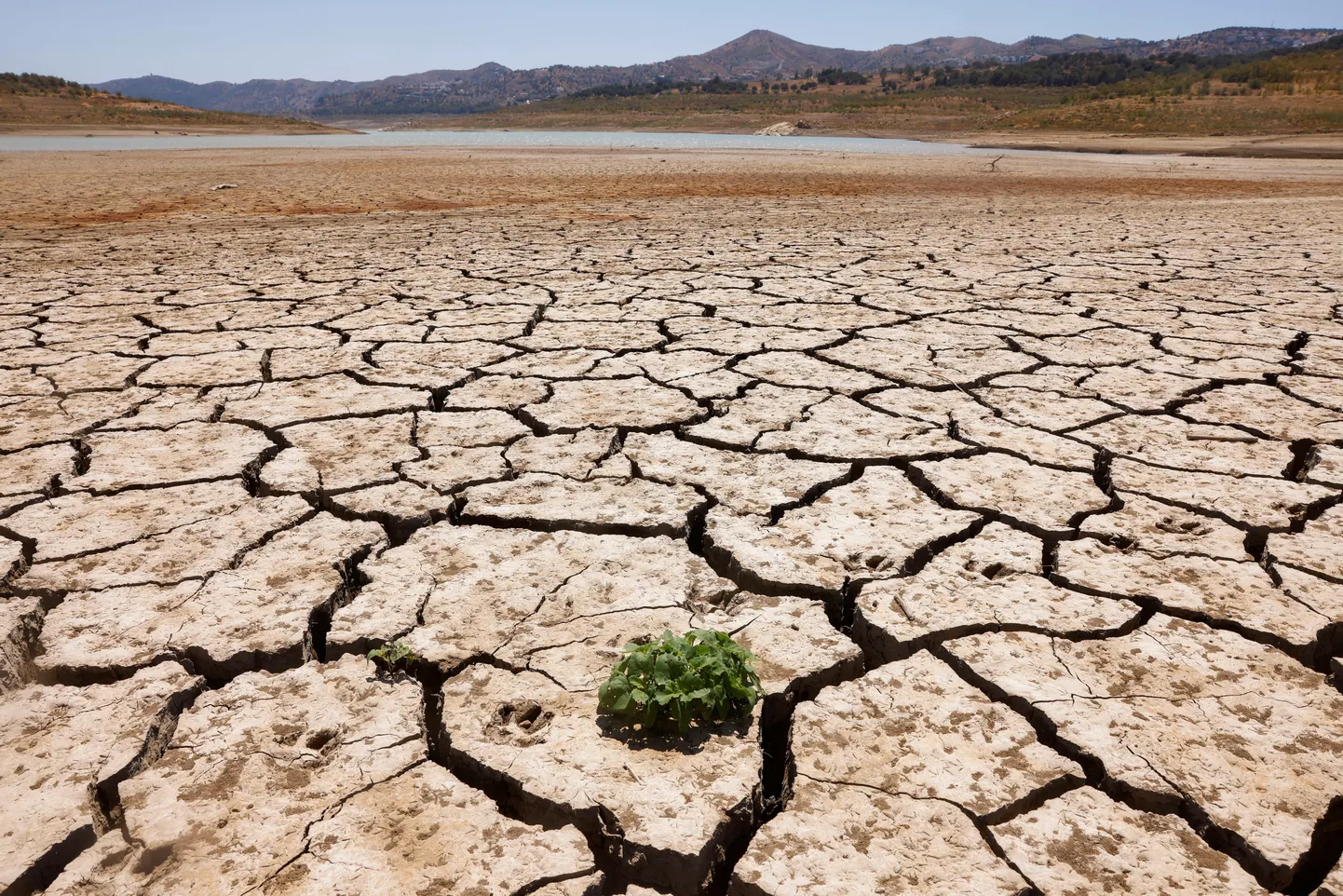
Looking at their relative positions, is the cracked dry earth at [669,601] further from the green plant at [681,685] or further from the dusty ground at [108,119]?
the dusty ground at [108,119]

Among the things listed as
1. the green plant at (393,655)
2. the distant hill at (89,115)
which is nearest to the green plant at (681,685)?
the green plant at (393,655)

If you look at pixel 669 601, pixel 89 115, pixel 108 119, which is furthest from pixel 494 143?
pixel 669 601

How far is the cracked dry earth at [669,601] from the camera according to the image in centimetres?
108

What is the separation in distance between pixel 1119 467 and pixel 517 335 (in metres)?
2.27

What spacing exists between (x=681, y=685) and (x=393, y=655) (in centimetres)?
50

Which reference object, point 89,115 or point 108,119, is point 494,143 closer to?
point 108,119

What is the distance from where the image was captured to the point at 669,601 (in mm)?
1597

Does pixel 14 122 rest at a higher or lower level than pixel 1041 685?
higher

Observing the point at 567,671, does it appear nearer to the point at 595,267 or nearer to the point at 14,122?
the point at 595,267

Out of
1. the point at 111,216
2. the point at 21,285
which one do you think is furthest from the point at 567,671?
the point at 111,216

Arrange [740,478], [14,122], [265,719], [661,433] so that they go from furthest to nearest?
[14,122]
[661,433]
[740,478]
[265,719]

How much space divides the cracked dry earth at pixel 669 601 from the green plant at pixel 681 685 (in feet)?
0.11

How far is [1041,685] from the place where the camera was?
1357mm

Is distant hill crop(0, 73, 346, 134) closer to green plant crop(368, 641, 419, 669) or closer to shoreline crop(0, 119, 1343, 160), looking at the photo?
shoreline crop(0, 119, 1343, 160)
